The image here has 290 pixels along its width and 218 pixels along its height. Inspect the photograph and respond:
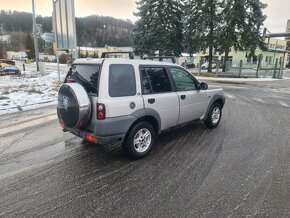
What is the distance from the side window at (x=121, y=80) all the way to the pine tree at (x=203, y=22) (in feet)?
76.5

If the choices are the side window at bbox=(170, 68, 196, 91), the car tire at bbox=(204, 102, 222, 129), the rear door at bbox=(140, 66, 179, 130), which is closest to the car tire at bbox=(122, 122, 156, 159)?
the rear door at bbox=(140, 66, 179, 130)

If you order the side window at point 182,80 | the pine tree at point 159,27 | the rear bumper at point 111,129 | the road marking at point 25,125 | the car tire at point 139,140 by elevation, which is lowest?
the road marking at point 25,125

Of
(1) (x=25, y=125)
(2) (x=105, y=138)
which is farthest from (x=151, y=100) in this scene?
(1) (x=25, y=125)

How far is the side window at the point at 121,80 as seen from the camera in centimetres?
377

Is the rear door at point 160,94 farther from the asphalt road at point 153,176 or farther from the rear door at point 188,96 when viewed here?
the asphalt road at point 153,176

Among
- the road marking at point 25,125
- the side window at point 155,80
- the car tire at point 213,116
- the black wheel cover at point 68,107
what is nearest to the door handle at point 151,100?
the side window at point 155,80

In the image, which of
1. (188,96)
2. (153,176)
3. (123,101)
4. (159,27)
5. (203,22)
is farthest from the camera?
(159,27)

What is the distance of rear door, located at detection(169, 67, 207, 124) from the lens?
4914mm

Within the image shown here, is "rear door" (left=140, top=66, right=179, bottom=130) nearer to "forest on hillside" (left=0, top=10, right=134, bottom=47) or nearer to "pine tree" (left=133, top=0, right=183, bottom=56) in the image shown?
"pine tree" (left=133, top=0, right=183, bottom=56)

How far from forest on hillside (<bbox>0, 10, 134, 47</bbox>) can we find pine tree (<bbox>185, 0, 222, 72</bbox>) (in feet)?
204

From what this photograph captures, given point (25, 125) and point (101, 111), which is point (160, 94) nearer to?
point (101, 111)

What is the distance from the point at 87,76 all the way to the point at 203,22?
A: 24.4 meters

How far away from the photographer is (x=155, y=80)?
14.6ft

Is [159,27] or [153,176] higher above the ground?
[159,27]
